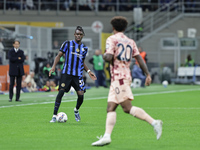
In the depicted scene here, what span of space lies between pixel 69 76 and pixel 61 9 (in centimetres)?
3051

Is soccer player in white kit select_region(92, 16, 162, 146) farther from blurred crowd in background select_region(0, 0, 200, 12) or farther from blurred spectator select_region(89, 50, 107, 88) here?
blurred crowd in background select_region(0, 0, 200, 12)

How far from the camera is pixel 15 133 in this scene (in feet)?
32.3

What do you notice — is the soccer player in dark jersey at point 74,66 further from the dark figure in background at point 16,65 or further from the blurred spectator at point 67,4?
the blurred spectator at point 67,4

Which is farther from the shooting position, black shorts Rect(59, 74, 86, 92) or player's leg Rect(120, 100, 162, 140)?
black shorts Rect(59, 74, 86, 92)

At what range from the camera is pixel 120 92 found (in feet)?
26.9

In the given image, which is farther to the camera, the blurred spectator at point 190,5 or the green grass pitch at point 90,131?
the blurred spectator at point 190,5

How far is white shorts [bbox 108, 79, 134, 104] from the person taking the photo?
8211 millimetres

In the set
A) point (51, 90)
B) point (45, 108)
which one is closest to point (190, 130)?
point (45, 108)

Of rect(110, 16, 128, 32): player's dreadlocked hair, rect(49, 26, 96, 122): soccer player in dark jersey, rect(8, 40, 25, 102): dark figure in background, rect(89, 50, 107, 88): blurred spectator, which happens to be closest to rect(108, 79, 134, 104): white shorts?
rect(110, 16, 128, 32): player's dreadlocked hair

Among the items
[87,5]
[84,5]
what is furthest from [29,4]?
[87,5]

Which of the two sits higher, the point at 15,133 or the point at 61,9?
the point at 61,9

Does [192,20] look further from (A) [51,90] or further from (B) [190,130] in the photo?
(B) [190,130]

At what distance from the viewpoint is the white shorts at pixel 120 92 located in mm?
8211

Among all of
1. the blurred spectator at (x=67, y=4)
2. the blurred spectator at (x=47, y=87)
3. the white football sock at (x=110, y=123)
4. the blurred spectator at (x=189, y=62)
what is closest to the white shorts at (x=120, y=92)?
the white football sock at (x=110, y=123)
